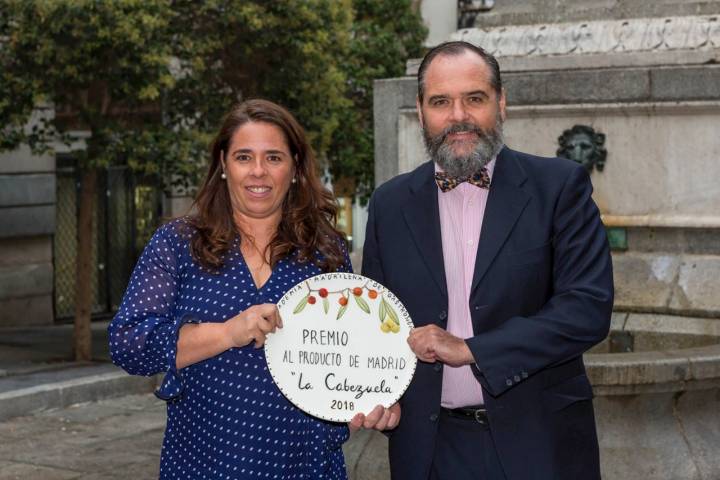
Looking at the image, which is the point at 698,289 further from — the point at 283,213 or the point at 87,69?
the point at 87,69

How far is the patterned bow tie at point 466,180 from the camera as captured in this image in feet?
11.2

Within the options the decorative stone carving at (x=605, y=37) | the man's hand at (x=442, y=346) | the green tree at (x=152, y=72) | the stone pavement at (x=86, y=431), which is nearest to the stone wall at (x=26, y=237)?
the green tree at (x=152, y=72)

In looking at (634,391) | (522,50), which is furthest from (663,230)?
(634,391)

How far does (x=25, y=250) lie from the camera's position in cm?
1875

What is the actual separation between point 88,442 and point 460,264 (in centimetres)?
584

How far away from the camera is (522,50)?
298 inches

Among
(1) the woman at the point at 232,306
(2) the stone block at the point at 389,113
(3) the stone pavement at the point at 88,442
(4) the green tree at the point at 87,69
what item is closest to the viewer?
(1) the woman at the point at 232,306

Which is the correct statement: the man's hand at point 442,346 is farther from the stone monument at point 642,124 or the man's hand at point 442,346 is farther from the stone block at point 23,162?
the stone block at point 23,162

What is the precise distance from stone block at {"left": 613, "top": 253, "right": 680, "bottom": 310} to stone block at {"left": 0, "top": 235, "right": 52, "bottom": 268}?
12.9 m

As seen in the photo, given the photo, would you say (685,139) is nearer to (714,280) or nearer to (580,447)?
(714,280)

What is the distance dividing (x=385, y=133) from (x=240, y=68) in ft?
26.0

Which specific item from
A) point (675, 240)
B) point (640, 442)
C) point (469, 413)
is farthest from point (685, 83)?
point (469, 413)

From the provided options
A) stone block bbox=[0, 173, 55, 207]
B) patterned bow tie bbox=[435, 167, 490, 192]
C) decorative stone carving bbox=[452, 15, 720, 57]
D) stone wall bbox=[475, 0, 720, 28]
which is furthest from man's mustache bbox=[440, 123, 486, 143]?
stone block bbox=[0, 173, 55, 207]

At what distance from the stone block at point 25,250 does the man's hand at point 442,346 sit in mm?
15944
